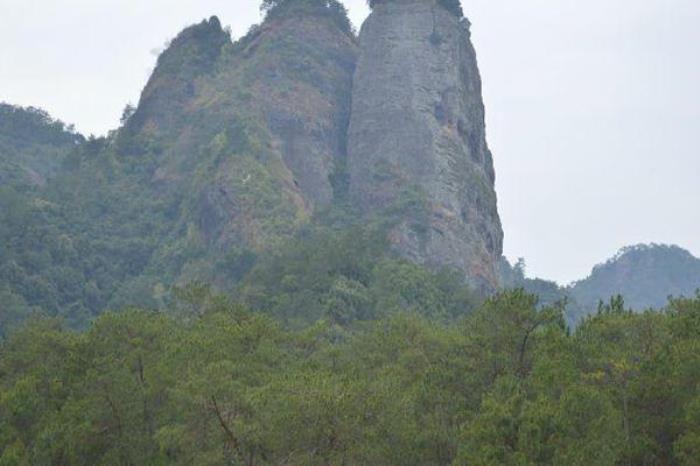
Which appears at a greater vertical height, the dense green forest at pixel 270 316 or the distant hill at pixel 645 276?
the distant hill at pixel 645 276

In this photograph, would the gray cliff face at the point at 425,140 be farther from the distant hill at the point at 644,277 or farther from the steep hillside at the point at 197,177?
the distant hill at the point at 644,277

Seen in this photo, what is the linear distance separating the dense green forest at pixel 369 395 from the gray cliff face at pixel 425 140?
135 ft

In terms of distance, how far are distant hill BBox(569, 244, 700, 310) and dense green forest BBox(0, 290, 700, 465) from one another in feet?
414

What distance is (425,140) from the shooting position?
84.5 metres

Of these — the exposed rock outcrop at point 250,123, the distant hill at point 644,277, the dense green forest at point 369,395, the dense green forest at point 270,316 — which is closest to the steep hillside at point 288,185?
the exposed rock outcrop at point 250,123

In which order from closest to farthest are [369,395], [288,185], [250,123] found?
[369,395], [288,185], [250,123]

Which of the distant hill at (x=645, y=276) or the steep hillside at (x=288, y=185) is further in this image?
the distant hill at (x=645, y=276)

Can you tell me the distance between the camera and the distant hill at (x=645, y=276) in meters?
158

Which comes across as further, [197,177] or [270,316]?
[197,177]

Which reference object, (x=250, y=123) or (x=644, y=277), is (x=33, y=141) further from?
(x=644, y=277)

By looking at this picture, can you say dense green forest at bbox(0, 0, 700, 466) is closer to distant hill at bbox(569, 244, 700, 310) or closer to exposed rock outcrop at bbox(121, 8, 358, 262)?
exposed rock outcrop at bbox(121, 8, 358, 262)

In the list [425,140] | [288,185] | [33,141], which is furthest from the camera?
[33,141]

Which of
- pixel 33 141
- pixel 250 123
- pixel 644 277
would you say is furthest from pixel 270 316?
pixel 644 277

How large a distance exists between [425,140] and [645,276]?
92.1 meters
